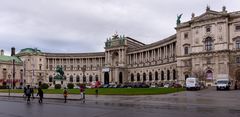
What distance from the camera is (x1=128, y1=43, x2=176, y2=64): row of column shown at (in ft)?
426

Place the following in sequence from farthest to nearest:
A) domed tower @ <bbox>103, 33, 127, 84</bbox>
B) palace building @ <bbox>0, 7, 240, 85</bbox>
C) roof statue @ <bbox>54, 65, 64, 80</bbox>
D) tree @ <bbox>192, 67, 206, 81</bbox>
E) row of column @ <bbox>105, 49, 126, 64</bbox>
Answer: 1. row of column @ <bbox>105, 49, 126, 64</bbox>
2. domed tower @ <bbox>103, 33, 127, 84</bbox>
3. palace building @ <bbox>0, 7, 240, 85</bbox>
4. tree @ <bbox>192, 67, 206, 81</bbox>
5. roof statue @ <bbox>54, 65, 64, 80</bbox>

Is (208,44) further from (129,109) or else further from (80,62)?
(80,62)

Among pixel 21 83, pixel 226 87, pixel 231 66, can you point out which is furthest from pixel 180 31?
pixel 21 83

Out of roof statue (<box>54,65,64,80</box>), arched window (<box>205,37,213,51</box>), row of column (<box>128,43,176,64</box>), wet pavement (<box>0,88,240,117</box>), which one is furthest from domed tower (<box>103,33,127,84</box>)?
wet pavement (<box>0,88,240,117</box>)

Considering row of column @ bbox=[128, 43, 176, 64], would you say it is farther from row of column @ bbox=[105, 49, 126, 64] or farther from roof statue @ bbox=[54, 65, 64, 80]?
roof statue @ bbox=[54, 65, 64, 80]

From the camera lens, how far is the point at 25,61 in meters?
181

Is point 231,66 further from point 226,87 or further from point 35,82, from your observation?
point 35,82

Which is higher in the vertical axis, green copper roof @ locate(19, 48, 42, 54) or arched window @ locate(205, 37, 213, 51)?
green copper roof @ locate(19, 48, 42, 54)

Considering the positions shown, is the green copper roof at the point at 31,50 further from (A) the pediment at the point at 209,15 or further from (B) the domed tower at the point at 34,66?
(A) the pediment at the point at 209,15

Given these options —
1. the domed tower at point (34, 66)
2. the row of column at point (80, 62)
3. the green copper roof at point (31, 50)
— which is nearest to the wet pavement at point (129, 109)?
the domed tower at point (34, 66)

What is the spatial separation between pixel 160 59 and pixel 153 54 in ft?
24.9

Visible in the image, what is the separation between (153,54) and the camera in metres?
146

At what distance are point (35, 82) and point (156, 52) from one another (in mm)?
69809

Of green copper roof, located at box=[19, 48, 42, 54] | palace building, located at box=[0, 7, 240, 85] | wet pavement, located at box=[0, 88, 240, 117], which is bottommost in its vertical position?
wet pavement, located at box=[0, 88, 240, 117]
